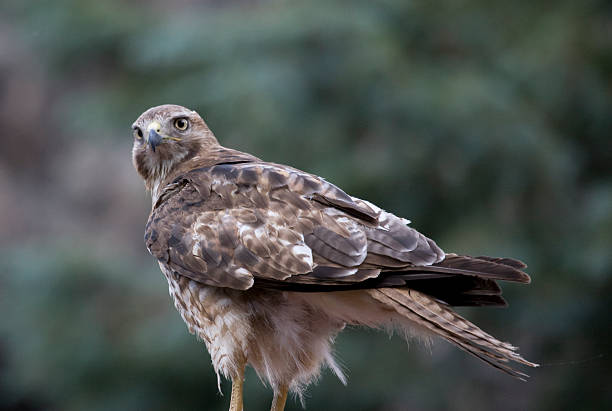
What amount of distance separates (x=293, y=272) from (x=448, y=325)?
636mm

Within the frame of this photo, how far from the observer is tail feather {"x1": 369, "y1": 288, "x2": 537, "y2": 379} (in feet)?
10.5

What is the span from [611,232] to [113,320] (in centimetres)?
554

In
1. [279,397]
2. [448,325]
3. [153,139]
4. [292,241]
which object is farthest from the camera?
[153,139]

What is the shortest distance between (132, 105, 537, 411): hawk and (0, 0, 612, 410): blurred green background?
4.60 metres

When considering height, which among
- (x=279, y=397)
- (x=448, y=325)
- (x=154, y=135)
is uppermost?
(x=154, y=135)

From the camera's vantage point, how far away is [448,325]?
10.8 ft

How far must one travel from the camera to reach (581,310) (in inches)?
346

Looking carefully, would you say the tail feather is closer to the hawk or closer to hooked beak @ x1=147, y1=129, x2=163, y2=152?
the hawk

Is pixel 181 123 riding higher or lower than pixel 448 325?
higher

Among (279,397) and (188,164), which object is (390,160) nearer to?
(188,164)

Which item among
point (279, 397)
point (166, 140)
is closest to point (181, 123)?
point (166, 140)

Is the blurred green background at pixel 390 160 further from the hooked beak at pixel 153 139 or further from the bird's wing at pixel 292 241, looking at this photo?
the bird's wing at pixel 292 241

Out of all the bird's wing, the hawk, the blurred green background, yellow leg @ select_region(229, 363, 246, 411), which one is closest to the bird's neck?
the hawk

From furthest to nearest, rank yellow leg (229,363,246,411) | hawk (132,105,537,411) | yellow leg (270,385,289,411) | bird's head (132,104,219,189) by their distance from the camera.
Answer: bird's head (132,104,219,189)
yellow leg (270,385,289,411)
yellow leg (229,363,246,411)
hawk (132,105,537,411)
